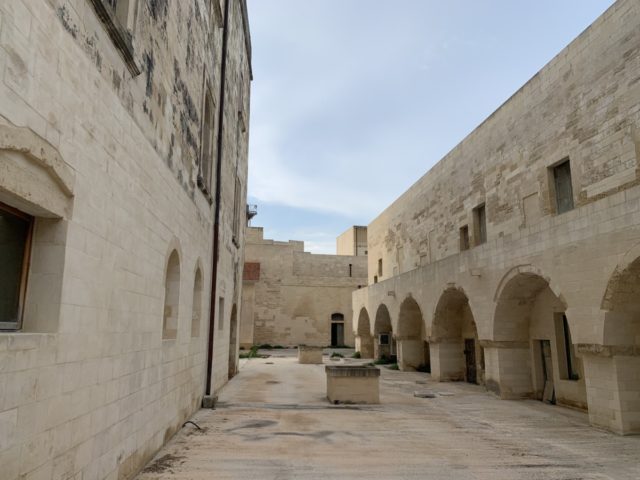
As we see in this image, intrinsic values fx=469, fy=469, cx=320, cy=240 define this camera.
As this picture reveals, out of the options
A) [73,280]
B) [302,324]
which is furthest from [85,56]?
[302,324]

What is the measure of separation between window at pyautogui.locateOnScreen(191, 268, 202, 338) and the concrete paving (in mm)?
1524

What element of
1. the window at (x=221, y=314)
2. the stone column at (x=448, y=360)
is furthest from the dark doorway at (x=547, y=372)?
the window at (x=221, y=314)

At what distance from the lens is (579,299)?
8086 millimetres

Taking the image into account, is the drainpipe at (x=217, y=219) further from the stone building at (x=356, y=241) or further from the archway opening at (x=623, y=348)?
the stone building at (x=356, y=241)

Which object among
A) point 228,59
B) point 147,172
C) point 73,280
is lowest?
point 73,280

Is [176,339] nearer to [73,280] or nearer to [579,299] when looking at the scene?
[73,280]

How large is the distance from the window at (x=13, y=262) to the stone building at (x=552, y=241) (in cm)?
766

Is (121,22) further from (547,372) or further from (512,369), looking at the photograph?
(547,372)

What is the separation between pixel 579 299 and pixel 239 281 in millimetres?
10512

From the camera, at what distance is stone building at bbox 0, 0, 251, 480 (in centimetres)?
284

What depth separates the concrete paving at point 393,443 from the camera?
5348mm

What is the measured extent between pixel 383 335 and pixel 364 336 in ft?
9.67

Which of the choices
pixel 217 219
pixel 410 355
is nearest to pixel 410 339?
pixel 410 355

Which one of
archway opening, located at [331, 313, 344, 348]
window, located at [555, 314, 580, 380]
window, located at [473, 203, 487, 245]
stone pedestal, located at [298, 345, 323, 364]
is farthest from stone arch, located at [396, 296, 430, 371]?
archway opening, located at [331, 313, 344, 348]
